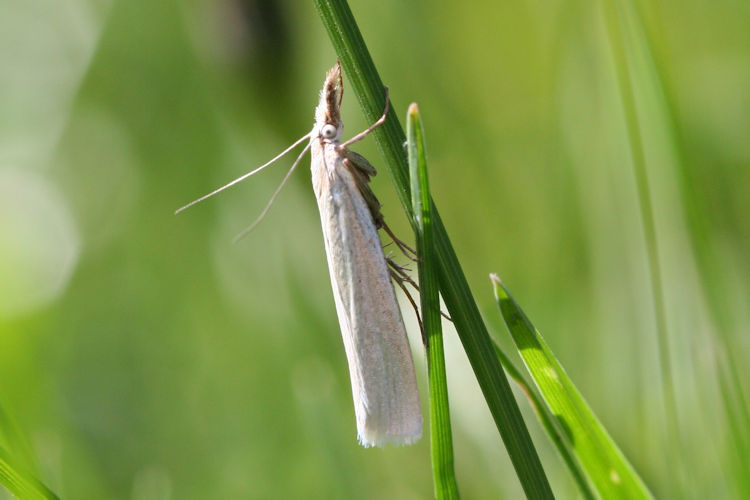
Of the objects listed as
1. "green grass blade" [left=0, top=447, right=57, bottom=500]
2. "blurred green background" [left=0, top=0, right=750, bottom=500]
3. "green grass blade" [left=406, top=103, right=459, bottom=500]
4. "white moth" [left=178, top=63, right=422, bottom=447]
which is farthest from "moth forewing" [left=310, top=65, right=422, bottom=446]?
"green grass blade" [left=0, top=447, right=57, bottom=500]

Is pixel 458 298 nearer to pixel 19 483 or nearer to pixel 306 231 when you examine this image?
pixel 19 483

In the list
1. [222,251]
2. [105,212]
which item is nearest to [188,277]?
[222,251]

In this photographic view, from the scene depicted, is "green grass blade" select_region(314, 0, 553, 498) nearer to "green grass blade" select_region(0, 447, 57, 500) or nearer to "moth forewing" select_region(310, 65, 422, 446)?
"moth forewing" select_region(310, 65, 422, 446)

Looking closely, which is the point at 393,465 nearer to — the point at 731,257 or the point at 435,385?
the point at 731,257

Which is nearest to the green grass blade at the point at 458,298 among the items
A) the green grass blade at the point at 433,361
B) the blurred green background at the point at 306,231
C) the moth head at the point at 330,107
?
the green grass blade at the point at 433,361

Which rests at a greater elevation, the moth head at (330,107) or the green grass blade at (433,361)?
the moth head at (330,107)

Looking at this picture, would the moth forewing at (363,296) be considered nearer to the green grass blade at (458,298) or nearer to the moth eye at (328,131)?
the moth eye at (328,131)
